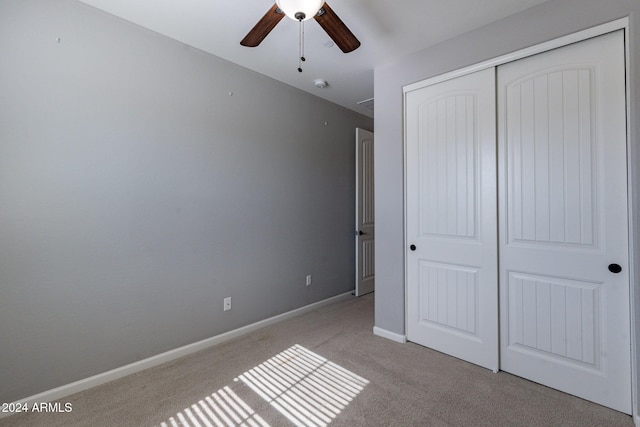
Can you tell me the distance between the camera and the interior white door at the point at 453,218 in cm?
221

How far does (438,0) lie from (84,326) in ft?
10.6

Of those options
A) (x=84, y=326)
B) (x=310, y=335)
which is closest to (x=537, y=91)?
(x=310, y=335)

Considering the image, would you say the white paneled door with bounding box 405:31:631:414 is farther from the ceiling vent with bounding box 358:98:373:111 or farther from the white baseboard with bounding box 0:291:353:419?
the white baseboard with bounding box 0:291:353:419

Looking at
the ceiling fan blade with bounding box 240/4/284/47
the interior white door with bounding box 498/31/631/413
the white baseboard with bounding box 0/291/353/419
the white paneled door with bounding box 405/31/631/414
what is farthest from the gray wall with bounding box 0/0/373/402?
the interior white door with bounding box 498/31/631/413

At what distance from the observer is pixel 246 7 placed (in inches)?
78.0

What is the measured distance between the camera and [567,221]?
6.20 ft

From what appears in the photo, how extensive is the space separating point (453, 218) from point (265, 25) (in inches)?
76.6

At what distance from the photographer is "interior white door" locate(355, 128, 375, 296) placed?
3947 millimetres

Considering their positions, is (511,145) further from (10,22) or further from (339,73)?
(10,22)

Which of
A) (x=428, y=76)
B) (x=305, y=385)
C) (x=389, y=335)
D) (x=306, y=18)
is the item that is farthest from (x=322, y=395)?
(x=428, y=76)

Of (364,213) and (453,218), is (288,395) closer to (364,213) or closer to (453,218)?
(453,218)

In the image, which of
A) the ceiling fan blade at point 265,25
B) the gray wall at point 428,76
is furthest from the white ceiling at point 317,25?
the ceiling fan blade at point 265,25

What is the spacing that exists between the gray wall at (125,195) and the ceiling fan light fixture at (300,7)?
1.39 metres

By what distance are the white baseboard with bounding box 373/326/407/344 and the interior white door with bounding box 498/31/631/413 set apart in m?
0.78
